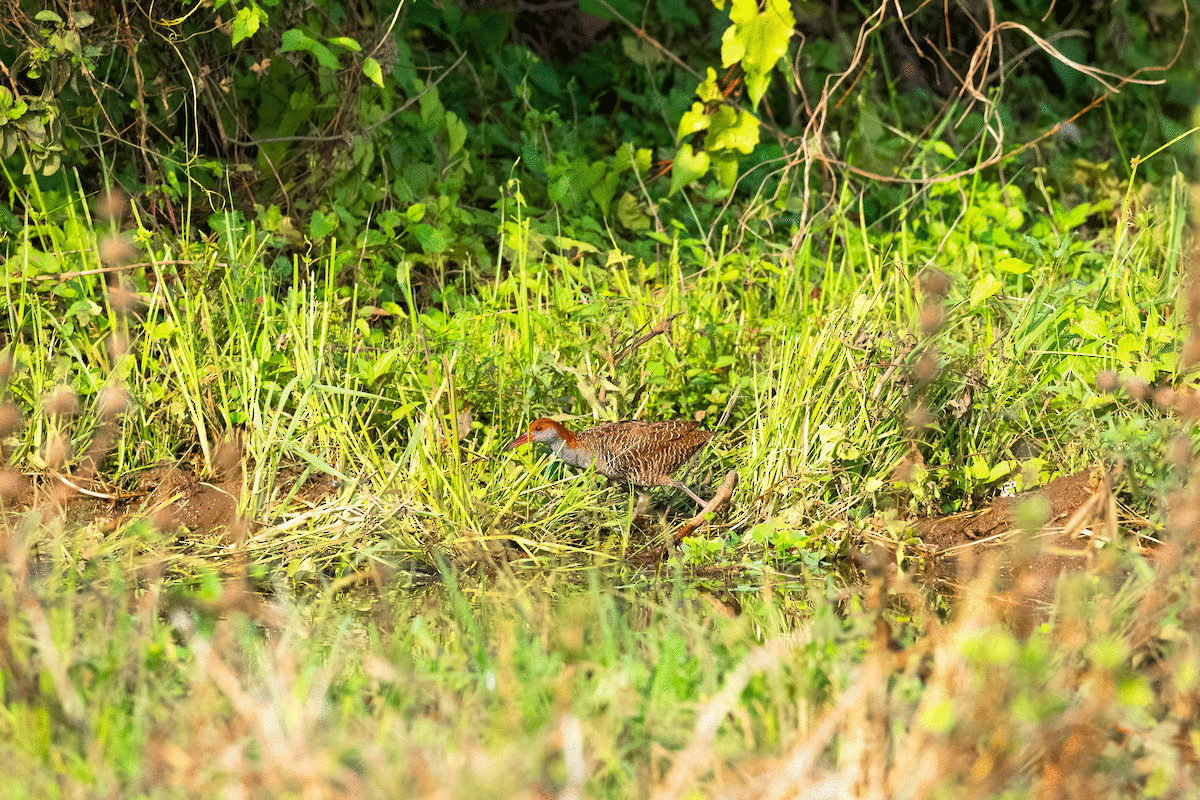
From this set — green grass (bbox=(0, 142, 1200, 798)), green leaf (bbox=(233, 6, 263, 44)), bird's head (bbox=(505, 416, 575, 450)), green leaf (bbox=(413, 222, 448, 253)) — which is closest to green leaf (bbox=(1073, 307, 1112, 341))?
green grass (bbox=(0, 142, 1200, 798))

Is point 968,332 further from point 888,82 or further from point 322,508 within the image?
point 888,82

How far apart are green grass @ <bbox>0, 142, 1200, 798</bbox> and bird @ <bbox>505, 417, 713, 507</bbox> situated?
0.64ft

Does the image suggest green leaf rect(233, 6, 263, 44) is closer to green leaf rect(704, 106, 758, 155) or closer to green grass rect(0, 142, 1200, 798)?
green grass rect(0, 142, 1200, 798)

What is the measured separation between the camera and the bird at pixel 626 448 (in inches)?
156

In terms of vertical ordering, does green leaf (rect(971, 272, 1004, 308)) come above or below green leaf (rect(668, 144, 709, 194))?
below

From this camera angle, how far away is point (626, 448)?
13.0ft

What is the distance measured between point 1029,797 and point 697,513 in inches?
90.9

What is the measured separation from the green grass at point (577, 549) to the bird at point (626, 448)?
0.64ft

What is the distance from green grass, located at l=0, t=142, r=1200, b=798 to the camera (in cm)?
214

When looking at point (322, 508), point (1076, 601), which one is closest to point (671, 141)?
point (322, 508)

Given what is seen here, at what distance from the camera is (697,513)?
434 cm

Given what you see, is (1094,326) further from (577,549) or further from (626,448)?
(577,549)

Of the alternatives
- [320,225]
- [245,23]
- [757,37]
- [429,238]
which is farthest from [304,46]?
[757,37]

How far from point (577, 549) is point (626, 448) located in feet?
1.20
